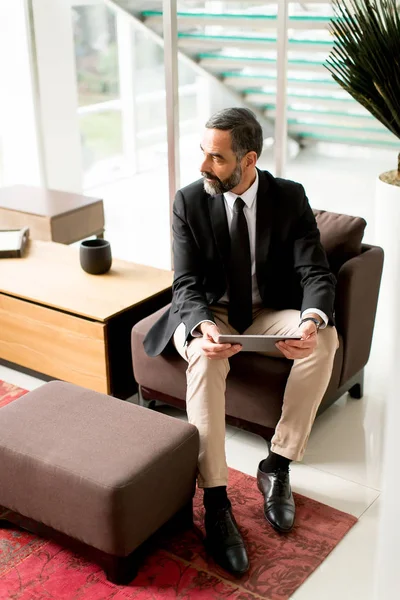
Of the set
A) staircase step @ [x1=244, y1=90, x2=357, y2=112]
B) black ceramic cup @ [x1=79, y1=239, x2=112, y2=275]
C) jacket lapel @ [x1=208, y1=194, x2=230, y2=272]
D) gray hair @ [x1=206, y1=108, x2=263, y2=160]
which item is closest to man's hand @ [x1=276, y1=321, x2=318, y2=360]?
jacket lapel @ [x1=208, y1=194, x2=230, y2=272]

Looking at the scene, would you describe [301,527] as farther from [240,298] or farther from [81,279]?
[81,279]

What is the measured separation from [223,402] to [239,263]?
47 centimetres

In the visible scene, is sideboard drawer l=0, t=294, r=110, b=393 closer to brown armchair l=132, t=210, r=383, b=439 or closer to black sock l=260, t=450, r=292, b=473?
brown armchair l=132, t=210, r=383, b=439

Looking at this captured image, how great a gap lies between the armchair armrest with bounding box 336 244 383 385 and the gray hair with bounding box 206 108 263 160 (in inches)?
20.5

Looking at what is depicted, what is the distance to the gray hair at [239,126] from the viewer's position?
2.28 metres

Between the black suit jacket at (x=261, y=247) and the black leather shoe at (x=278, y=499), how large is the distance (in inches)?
21.8

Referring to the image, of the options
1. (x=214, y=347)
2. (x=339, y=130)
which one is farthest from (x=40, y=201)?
(x=339, y=130)

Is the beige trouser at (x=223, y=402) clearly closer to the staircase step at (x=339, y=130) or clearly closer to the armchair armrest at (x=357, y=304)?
the armchair armrest at (x=357, y=304)

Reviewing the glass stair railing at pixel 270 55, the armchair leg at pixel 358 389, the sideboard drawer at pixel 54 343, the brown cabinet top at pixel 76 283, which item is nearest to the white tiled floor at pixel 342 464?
the armchair leg at pixel 358 389

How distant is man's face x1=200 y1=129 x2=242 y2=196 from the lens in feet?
7.48

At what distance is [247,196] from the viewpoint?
2379 mm

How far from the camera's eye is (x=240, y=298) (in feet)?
7.77

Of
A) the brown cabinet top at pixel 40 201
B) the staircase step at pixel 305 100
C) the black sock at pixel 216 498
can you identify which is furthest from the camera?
the staircase step at pixel 305 100

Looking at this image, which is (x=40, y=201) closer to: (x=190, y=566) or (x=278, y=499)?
(x=278, y=499)
